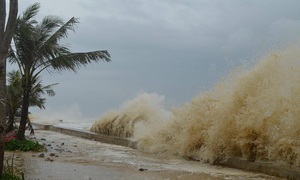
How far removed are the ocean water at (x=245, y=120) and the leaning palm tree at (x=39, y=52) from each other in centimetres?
398

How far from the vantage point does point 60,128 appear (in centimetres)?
2377

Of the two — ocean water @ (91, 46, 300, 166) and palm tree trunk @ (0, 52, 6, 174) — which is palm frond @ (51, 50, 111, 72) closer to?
ocean water @ (91, 46, 300, 166)

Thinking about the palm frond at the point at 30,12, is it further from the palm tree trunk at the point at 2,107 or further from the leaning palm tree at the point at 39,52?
the palm tree trunk at the point at 2,107

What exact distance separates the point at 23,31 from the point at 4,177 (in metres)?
7.89

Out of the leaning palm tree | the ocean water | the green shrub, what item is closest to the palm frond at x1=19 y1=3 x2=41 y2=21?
the leaning palm tree

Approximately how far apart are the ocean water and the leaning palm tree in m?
3.98

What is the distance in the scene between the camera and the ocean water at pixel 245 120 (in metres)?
9.03

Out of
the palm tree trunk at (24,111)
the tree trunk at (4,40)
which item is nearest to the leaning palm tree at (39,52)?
the palm tree trunk at (24,111)

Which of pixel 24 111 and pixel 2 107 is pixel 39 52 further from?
pixel 2 107

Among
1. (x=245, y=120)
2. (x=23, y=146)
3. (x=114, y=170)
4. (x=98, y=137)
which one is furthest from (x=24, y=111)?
(x=245, y=120)

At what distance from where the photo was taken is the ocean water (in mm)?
9031

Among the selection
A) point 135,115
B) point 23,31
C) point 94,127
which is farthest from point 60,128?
point 23,31

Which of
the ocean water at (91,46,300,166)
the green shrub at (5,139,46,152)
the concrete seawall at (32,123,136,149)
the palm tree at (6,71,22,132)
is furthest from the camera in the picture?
the concrete seawall at (32,123,136,149)

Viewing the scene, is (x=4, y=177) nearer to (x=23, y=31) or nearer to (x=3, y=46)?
(x=3, y=46)
